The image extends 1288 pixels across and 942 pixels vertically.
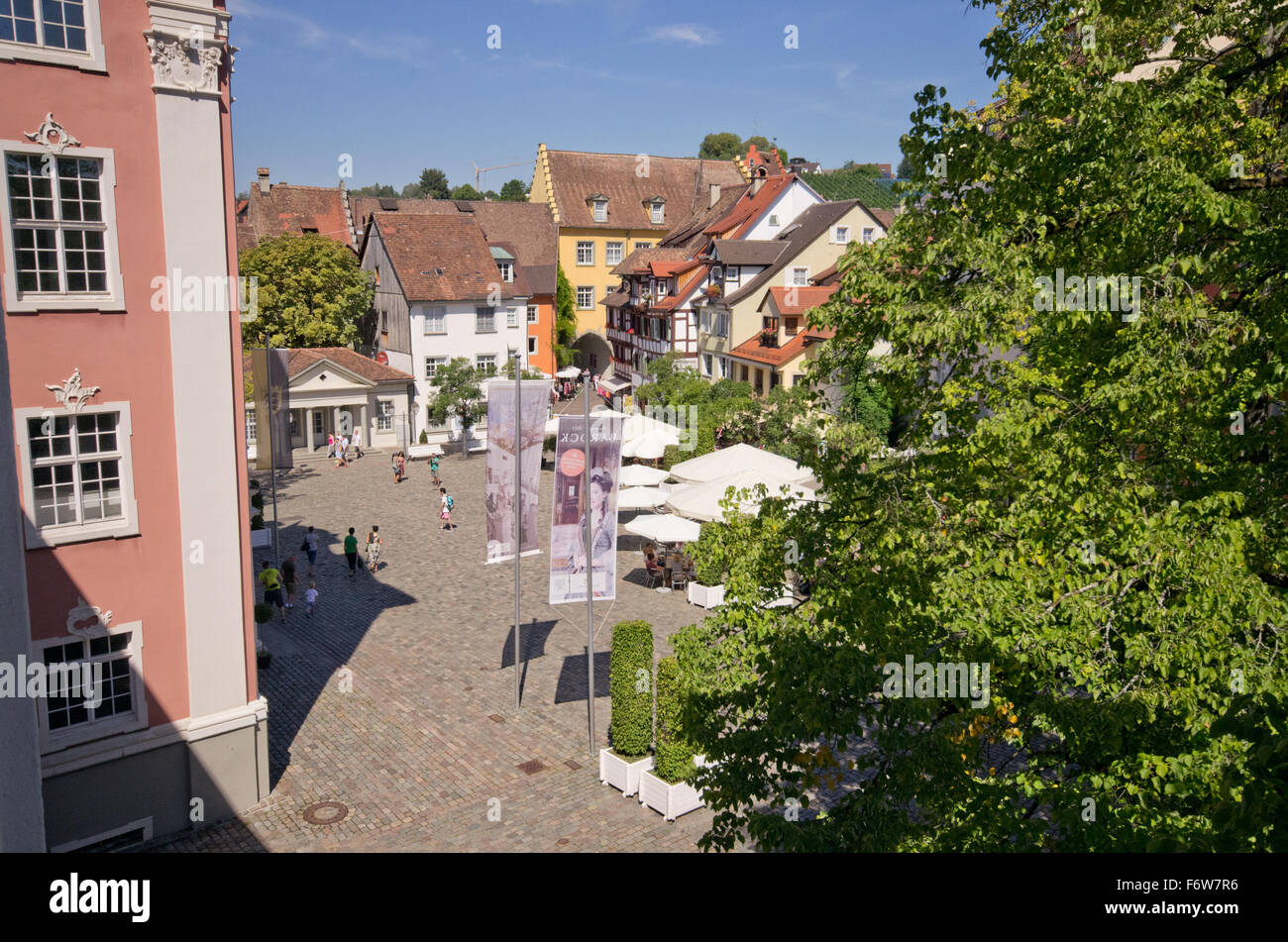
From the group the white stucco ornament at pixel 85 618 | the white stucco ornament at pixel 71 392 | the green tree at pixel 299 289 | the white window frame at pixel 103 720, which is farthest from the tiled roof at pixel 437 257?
the white stucco ornament at pixel 85 618

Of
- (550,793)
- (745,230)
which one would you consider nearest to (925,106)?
(550,793)

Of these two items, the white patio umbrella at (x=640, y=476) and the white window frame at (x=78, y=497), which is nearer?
the white window frame at (x=78, y=497)

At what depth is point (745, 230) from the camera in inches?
2279

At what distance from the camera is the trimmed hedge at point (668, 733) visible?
53.7 feet

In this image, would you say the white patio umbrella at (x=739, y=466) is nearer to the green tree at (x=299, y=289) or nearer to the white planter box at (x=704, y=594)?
the white planter box at (x=704, y=594)

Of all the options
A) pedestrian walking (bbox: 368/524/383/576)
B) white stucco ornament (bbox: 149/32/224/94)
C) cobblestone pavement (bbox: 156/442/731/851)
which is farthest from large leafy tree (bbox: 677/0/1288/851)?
pedestrian walking (bbox: 368/524/383/576)

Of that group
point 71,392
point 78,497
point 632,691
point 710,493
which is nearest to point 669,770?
point 632,691

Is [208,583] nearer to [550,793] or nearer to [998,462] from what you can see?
[550,793]

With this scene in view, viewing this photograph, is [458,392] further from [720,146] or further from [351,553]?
[720,146]

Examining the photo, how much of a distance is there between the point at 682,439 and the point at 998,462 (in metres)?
30.5

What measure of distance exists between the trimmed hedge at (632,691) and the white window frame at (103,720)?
25.1 ft

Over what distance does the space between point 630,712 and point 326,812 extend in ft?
17.5

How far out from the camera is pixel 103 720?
1502 centimetres
